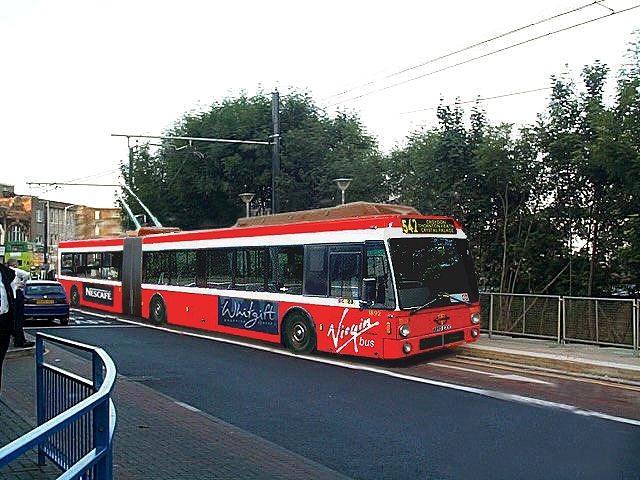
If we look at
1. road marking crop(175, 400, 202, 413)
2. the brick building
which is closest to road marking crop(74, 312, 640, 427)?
road marking crop(175, 400, 202, 413)

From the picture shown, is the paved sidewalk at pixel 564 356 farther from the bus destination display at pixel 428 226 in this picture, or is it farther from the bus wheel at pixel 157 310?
the bus wheel at pixel 157 310

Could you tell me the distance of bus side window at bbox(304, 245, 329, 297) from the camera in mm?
15164

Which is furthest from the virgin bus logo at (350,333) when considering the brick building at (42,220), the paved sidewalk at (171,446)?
the brick building at (42,220)

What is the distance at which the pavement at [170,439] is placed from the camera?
6781 millimetres

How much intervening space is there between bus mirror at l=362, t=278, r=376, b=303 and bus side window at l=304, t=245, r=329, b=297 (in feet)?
5.02

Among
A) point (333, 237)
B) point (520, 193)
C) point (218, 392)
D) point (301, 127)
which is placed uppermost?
point (301, 127)

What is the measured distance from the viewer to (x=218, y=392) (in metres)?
11.4

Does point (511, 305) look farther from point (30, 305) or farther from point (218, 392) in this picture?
point (30, 305)

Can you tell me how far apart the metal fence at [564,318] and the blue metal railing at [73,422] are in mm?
11594

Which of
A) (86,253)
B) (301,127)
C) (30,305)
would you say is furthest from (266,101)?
(30,305)

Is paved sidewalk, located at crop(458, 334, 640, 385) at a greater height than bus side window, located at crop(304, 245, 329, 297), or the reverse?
bus side window, located at crop(304, 245, 329, 297)

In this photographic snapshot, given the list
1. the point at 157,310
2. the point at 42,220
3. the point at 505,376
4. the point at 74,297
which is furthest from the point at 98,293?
the point at 42,220

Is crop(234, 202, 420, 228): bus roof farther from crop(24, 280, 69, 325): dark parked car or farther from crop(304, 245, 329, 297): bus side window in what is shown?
crop(24, 280, 69, 325): dark parked car

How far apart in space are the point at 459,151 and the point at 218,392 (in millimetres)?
11169
